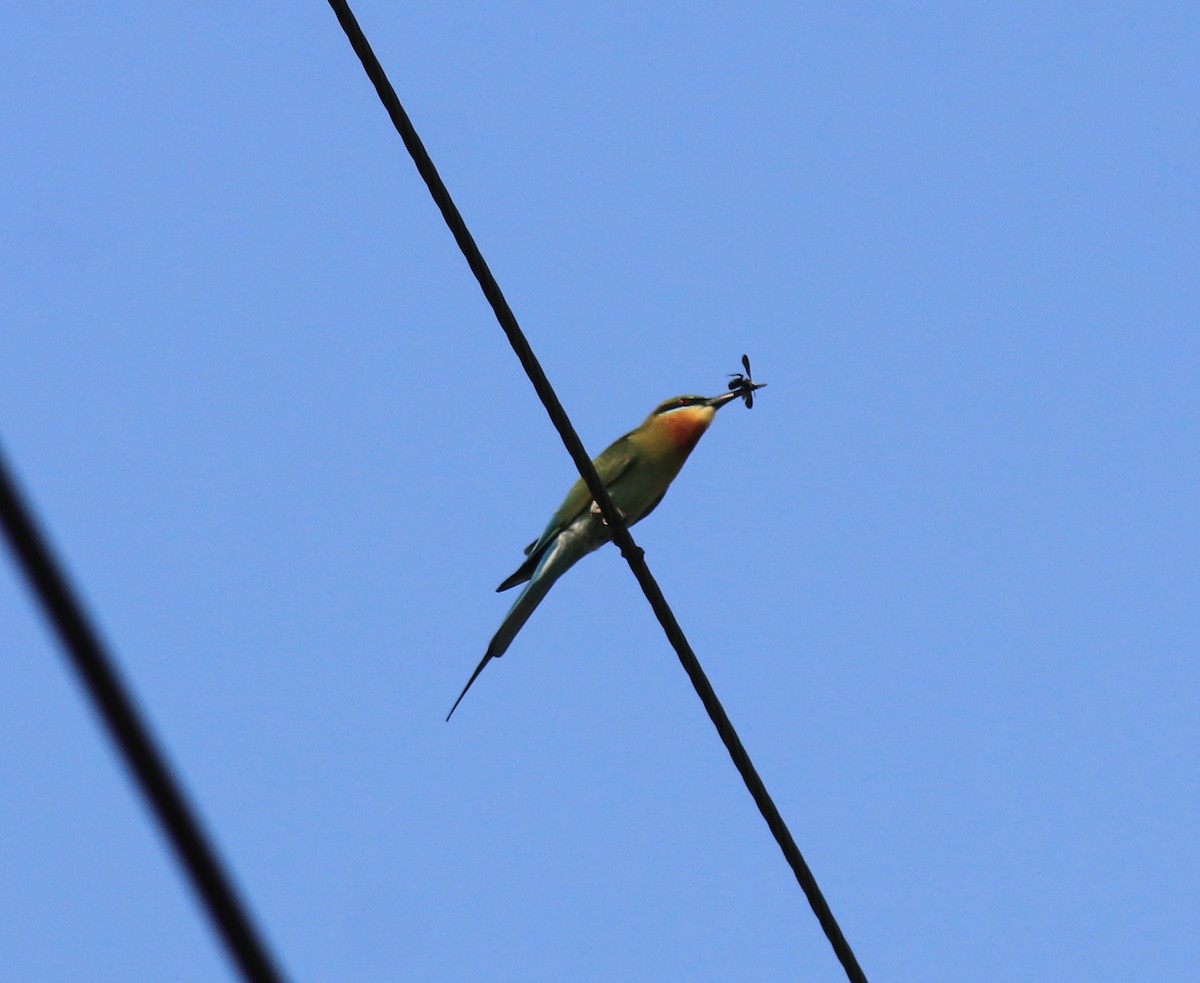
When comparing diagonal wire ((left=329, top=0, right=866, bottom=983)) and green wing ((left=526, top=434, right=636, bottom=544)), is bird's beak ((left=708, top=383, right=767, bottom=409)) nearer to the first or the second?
green wing ((left=526, top=434, right=636, bottom=544))

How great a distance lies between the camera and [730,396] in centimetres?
504

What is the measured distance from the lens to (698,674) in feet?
9.31

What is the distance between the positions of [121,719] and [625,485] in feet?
14.1

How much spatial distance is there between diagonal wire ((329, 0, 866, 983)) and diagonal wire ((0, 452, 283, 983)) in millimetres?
2085

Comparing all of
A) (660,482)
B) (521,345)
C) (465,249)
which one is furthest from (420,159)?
(660,482)

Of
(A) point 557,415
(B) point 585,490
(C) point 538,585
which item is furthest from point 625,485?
(A) point 557,415

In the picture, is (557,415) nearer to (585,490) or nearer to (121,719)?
(585,490)

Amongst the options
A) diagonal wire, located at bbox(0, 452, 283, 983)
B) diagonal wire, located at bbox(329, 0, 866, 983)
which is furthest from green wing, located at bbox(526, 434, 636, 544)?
diagonal wire, located at bbox(0, 452, 283, 983)

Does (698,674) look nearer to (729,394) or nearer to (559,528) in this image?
(559,528)

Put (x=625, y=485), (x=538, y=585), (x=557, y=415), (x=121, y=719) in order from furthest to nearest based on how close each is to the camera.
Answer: (x=625, y=485) → (x=538, y=585) → (x=557, y=415) → (x=121, y=719)

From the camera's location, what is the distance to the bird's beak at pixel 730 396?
4.98 m

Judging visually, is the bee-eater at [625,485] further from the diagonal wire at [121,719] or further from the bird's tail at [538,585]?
the diagonal wire at [121,719]

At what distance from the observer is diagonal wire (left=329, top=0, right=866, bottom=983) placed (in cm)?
255

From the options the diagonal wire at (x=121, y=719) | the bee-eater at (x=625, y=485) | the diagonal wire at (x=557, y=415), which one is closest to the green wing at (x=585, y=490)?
the bee-eater at (x=625, y=485)
